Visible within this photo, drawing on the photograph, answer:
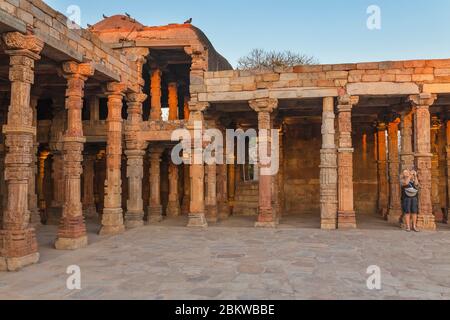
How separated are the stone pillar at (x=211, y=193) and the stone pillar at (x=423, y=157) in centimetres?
669

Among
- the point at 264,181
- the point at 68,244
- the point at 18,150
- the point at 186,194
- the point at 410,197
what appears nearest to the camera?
the point at 18,150

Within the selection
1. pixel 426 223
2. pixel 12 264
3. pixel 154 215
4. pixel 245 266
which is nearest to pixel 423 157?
pixel 426 223

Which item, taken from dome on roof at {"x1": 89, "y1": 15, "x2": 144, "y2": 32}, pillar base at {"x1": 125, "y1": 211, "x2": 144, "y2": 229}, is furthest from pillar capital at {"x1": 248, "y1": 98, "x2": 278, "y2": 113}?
dome on roof at {"x1": 89, "y1": 15, "x2": 144, "y2": 32}

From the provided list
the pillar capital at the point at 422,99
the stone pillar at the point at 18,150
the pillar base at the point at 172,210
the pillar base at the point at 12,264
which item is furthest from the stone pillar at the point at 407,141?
the pillar base at the point at 12,264

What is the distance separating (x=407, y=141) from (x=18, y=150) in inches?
458

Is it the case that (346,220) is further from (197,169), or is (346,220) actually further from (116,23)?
(116,23)

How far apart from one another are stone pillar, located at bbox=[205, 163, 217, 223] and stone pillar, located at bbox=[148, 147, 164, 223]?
2.19 metres

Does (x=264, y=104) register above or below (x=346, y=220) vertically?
above

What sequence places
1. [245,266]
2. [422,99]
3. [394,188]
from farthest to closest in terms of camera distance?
[394,188], [422,99], [245,266]

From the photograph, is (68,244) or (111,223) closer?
(68,244)

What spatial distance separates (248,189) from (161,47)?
24.9 ft

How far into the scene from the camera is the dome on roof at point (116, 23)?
15.5m

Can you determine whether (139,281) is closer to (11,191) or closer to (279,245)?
(11,191)

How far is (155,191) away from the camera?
53.8 feet
